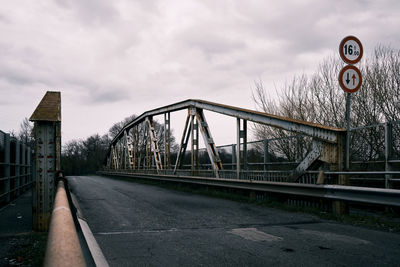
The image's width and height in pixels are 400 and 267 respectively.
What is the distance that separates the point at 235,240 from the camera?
4492 mm

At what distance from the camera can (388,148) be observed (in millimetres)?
7051

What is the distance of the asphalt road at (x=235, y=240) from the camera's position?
3.57 meters

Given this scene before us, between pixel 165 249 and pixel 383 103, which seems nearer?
pixel 165 249

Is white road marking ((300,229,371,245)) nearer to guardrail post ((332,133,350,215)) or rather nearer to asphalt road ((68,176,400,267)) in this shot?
asphalt road ((68,176,400,267))

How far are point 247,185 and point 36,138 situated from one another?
562cm

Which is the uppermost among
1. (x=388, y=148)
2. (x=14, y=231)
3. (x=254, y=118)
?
(x=254, y=118)

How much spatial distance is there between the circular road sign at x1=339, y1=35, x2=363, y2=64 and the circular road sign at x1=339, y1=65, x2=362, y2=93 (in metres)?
0.21

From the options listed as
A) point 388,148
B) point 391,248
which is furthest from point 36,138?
point 388,148

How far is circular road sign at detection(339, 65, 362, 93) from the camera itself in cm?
689

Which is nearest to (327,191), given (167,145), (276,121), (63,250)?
(276,121)

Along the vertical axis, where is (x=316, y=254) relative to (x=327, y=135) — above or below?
below

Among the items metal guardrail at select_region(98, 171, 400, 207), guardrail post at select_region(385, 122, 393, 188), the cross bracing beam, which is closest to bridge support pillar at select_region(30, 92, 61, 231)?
metal guardrail at select_region(98, 171, 400, 207)

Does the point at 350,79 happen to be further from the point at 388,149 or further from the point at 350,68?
the point at 388,149

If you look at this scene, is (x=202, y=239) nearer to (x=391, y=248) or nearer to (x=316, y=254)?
(x=316, y=254)
